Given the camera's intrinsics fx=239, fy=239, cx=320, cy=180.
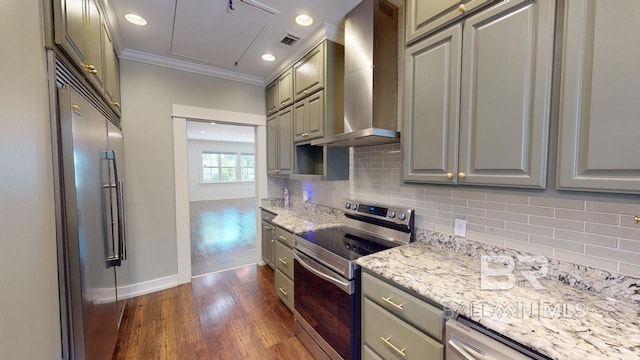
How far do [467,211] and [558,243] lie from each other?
0.45 metres

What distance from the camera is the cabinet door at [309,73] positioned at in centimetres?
234

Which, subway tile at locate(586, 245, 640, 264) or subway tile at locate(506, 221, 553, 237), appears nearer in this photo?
subway tile at locate(586, 245, 640, 264)

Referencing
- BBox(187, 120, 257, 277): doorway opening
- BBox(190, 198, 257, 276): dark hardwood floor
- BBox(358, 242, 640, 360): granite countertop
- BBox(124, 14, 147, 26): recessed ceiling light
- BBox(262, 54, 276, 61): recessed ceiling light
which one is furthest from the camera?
BBox(187, 120, 257, 277): doorway opening

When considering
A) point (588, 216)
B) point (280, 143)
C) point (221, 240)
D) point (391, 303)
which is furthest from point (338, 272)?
point (221, 240)

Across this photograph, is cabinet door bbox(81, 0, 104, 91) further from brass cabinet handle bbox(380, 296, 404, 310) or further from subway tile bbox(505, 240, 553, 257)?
subway tile bbox(505, 240, 553, 257)

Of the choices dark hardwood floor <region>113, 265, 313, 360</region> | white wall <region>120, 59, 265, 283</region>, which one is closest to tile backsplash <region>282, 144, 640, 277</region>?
dark hardwood floor <region>113, 265, 313, 360</region>

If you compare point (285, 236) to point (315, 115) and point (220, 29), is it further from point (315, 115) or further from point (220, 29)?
point (220, 29)

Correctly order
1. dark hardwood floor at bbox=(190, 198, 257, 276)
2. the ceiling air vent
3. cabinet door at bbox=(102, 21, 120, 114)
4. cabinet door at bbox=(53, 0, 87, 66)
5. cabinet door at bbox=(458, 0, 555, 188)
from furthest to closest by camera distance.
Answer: dark hardwood floor at bbox=(190, 198, 257, 276), the ceiling air vent, cabinet door at bbox=(102, 21, 120, 114), cabinet door at bbox=(53, 0, 87, 66), cabinet door at bbox=(458, 0, 555, 188)

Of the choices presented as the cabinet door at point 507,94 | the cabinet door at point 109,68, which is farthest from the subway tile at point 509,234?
the cabinet door at point 109,68

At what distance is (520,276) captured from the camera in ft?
4.10

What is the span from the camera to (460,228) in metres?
1.60

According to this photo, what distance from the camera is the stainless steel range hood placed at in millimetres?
1812

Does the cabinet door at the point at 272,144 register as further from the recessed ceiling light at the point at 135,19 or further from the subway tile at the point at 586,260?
the subway tile at the point at 586,260

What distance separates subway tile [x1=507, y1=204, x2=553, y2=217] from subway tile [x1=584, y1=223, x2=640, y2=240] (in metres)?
0.14
